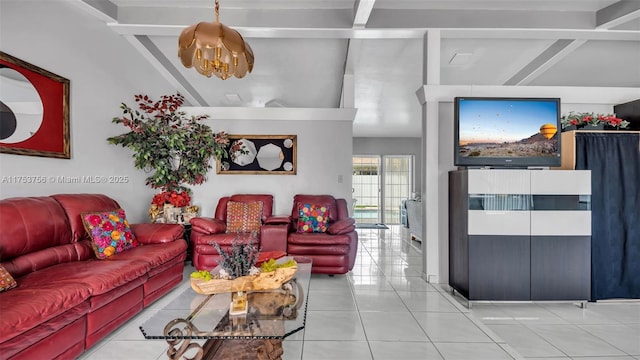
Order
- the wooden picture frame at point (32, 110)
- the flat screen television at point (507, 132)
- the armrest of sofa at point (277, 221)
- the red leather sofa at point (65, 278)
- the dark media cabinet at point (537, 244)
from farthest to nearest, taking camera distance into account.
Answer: the armrest of sofa at point (277, 221)
the flat screen television at point (507, 132)
the dark media cabinet at point (537, 244)
the wooden picture frame at point (32, 110)
the red leather sofa at point (65, 278)

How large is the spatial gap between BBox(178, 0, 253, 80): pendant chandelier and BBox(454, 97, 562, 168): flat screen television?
218 centimetres

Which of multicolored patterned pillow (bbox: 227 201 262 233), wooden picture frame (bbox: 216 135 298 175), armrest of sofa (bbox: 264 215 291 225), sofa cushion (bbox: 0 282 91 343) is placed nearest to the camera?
sofa cushion (bbox: 0 282 91 343)

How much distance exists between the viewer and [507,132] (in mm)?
3262

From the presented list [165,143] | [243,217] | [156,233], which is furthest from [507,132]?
[165,143]

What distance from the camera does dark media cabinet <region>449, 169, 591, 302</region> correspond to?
3.00 metres

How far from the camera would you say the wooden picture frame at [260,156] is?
16.9 feet

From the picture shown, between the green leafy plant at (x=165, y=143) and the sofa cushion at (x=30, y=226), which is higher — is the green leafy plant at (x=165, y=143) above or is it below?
above

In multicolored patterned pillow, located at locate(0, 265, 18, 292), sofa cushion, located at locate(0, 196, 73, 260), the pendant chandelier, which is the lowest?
multicolored patterned pillow, located at locate(0, 265, 18, 292)

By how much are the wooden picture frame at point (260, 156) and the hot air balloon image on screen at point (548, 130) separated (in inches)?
129

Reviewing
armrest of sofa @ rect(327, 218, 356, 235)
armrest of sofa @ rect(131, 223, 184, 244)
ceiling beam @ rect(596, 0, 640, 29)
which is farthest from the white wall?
ceiling beam @ rect(596, 0, 640, 29)

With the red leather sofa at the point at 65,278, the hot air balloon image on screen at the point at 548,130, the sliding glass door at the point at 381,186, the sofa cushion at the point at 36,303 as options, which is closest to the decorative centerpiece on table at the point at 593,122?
the hot air balloon image on screen at the point at 548,130

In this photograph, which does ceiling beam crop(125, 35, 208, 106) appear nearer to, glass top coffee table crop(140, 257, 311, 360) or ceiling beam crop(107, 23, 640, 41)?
ceiling beam crop(107, 23, 640, 41)

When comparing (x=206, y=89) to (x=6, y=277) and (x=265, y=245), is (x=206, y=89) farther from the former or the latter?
(x=6, y=277)

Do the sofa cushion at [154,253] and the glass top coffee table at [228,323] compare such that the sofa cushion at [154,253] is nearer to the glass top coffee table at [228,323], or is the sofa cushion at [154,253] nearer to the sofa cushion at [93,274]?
the sofa cushion at [93,274]
